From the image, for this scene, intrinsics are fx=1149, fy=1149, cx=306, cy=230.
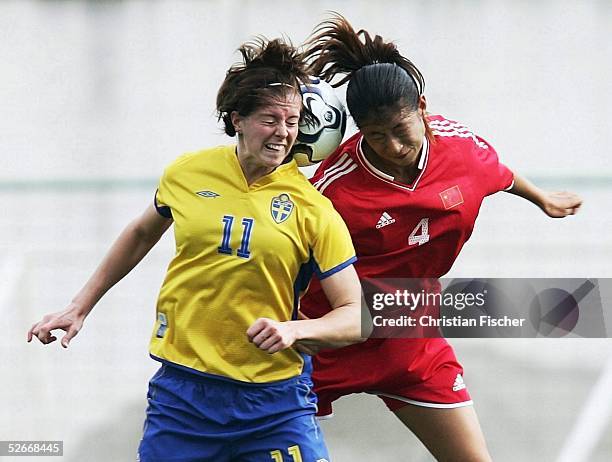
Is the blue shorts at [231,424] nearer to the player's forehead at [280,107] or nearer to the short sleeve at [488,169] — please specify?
the player's forehead at [280,107]

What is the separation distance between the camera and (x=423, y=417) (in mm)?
3447

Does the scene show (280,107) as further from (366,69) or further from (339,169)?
(339,169)

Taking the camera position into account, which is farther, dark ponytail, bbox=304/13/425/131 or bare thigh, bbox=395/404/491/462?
bare thigh, bbox=395/404/491/462

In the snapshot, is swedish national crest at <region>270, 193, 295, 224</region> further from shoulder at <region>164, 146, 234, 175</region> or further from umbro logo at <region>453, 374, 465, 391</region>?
umbro logo at <region>453, 374, 465, 391</region>

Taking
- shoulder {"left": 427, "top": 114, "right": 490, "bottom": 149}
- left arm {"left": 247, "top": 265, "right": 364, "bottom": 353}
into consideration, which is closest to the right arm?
left arm {"left": 247, "top": 265, "right": 364, "bottom": 353}

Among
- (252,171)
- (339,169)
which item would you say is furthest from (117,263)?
(339,169)

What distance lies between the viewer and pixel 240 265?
2.75 meters

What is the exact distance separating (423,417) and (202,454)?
88cm

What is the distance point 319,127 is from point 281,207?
0.31 meters

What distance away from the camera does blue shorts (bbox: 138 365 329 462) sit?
9.16 feet

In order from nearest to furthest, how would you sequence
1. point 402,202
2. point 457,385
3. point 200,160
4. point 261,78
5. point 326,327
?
point 326,327 < point 261,78 < point 200,160 < point 402,202 < point 457,385

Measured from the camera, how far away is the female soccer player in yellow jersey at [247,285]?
276 centimetres

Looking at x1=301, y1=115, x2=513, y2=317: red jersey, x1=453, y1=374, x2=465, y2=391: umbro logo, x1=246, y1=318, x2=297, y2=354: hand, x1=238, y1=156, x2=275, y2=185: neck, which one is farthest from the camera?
x1=453, y1=374, x2=465, y2=391: umbro logo

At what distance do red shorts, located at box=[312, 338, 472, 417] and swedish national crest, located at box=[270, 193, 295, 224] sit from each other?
77 centimetres
